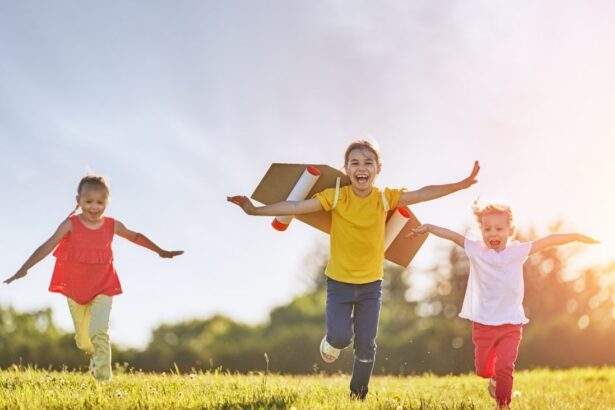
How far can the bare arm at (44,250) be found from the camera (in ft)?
25.0

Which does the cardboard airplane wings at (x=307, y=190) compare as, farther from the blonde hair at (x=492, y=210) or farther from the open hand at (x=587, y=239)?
the open hand at (x=587, y=239)

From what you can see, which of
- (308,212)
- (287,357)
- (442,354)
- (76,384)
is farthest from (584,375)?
(287,357)

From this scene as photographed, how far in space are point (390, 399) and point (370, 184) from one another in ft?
6.55

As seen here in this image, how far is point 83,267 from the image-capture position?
7.83m

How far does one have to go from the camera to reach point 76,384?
24.4 feet

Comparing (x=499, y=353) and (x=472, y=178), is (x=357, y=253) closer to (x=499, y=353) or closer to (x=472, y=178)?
(x=472, y=178)

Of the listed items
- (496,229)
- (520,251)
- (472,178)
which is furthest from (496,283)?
(472,178)

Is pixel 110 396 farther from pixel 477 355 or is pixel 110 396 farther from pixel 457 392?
pixel 457 392

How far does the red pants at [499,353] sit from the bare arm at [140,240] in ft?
10.6

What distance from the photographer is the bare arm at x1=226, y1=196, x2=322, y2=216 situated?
6645mm

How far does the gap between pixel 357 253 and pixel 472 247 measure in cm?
125

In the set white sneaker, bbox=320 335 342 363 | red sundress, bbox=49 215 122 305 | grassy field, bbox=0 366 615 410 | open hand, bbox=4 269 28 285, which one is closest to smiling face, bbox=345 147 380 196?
white sneaker, bbox=320 335 342 363

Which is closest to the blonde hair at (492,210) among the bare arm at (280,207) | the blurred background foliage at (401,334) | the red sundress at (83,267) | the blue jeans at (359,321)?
the blue jeans at (359,321)

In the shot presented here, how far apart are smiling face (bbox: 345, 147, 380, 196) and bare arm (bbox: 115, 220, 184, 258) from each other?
2.21m
